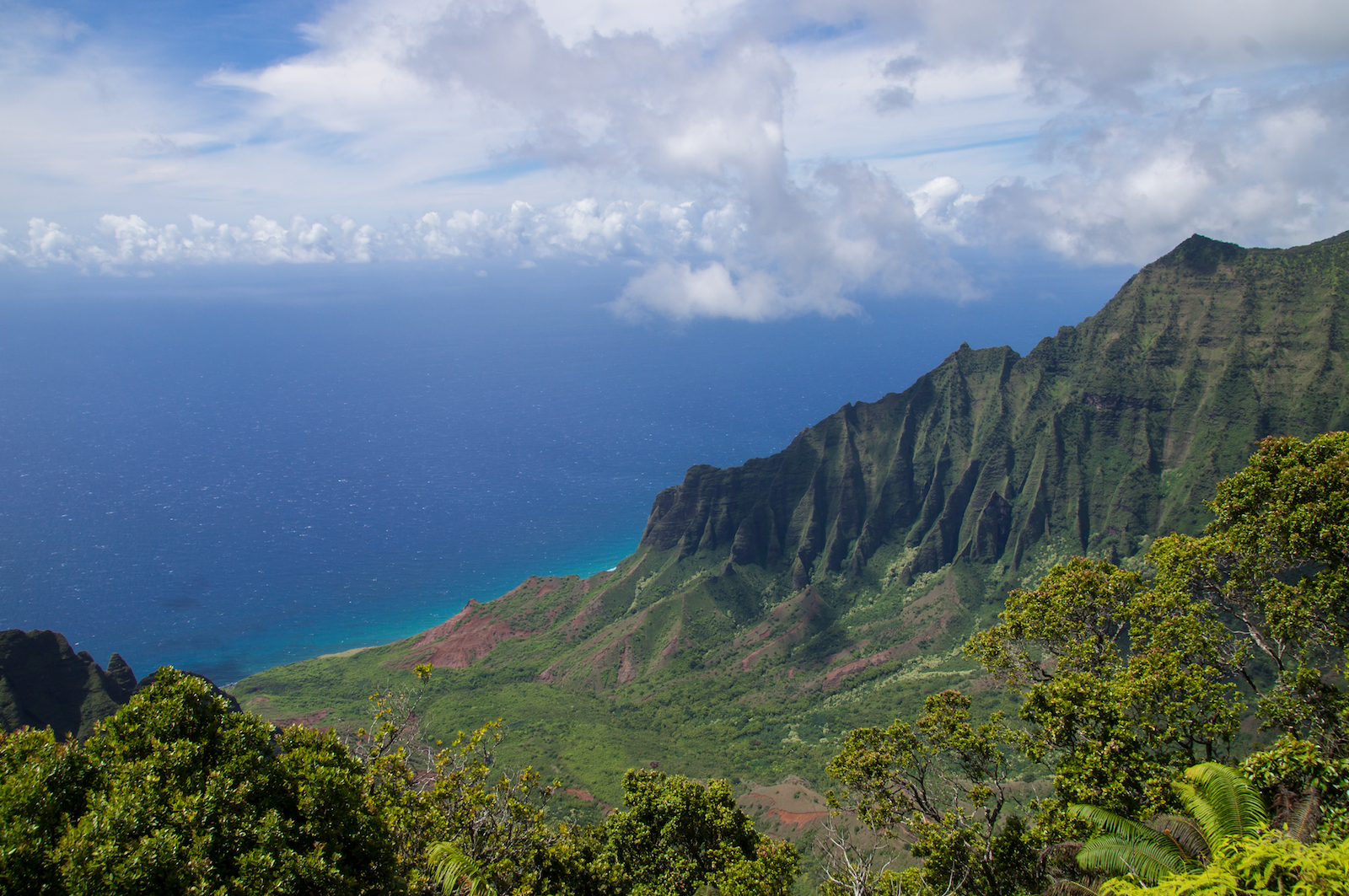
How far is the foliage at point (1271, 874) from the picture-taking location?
1145 cm

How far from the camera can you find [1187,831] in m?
16.0

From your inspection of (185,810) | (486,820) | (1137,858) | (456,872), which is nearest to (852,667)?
(486,820)

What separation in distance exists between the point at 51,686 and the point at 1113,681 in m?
91.6

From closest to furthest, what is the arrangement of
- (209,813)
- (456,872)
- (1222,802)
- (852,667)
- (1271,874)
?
(1271,874)
(209,813)
(1222,802)
(456,872)
(852,667)

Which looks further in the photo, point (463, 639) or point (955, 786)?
point (463, 639)

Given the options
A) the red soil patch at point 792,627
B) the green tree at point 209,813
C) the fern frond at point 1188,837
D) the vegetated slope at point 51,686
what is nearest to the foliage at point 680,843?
the fern frond at point 1188,837

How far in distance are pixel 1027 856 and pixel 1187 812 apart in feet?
24.7

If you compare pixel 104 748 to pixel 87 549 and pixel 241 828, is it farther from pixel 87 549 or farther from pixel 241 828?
pixel 87 549

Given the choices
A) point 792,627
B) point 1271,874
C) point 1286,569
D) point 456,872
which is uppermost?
point 1286,569

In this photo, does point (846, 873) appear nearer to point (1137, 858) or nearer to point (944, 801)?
point (944, 801)

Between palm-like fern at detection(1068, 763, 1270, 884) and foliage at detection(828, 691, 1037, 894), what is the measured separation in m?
5.78

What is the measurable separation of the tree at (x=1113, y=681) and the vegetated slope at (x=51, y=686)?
267 ft

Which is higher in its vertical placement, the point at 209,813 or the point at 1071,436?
the point at 209,813

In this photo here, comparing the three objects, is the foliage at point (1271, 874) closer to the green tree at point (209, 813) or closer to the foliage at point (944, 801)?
the foliage at point (944, 801)
